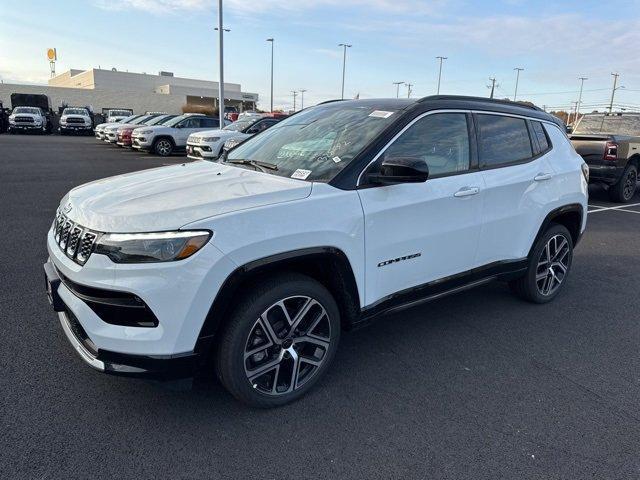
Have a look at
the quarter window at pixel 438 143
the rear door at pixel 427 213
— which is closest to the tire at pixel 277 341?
the rear door at pixel 427 213

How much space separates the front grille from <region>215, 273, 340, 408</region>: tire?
Answer: 2.71ft

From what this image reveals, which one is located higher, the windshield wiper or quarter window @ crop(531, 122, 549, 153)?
quarter window @ crop(531, 122, 549, 153)

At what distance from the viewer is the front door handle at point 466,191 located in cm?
346

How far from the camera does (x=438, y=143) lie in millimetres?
3506

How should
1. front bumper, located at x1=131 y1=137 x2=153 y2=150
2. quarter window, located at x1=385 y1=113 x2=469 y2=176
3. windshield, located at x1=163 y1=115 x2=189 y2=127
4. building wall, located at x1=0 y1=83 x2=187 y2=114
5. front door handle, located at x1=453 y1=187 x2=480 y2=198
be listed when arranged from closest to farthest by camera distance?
quarter window, located at x1=385 y1=113 x2=469 y2=176 → front door handle, located at x1=453 y1=187 x2=480 y2=198 → front bumper, located at x1=131 y1=137 x2=153 y2=150 → windshield, located at x1=163 y1=115 x2=189 y2=127 → building wall, located at x1=0 y1=83 x2=187 y2=114

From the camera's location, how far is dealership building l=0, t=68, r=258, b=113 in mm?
60103


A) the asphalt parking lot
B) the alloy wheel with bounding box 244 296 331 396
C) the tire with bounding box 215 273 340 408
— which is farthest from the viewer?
the alloy wheel with bounding box 244 296 331 396

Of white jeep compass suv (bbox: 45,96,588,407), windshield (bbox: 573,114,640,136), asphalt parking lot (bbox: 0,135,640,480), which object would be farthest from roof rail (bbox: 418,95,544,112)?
windshield (bbox: 573,114,640,136)

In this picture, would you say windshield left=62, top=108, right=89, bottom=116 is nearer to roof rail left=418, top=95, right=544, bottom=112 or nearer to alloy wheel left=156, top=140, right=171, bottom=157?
alloy wheel left=156, top=140, right=171, bottom=157

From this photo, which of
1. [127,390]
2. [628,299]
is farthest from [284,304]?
[628,299]

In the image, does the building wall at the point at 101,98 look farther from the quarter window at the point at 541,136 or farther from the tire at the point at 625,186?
the quarter window at the point at 541,136

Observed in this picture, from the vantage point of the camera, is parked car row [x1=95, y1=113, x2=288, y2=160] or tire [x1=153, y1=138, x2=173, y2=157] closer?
parked car row [x1=95, y1=113, x2=288, y2=160]

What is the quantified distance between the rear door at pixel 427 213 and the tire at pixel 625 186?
8893mm

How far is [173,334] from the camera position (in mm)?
2375
